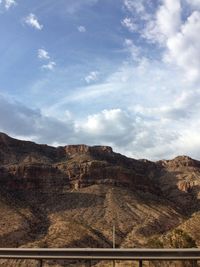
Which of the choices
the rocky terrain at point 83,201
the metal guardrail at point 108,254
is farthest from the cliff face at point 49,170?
the metal guardrail at point 108,254

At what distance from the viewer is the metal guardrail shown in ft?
29.0

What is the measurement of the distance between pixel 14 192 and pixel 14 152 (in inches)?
850

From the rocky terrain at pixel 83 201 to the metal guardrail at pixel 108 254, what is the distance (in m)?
23.3

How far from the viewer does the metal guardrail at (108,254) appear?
8828 mm

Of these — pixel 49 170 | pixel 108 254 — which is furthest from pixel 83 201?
pixel 108 254

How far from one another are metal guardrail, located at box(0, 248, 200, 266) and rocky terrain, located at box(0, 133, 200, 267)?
23.3 meters

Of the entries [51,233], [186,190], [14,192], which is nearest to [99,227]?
[51,233]

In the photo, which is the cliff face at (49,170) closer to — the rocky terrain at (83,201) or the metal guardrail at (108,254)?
the rocky terrain at (83,201)

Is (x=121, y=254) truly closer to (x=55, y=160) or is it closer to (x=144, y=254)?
(x=144, y=254)

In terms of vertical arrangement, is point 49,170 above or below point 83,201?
above

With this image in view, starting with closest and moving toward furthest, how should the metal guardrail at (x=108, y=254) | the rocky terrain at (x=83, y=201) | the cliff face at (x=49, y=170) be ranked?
the metal guardrail at (x=108, y=254)
the rocky terrain at (x=83, y=201)
the cliff face at (x=49, y=170)

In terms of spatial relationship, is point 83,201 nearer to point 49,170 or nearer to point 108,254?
point 49,170

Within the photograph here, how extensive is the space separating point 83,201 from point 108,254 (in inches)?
2859

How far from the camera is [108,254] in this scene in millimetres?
9008
